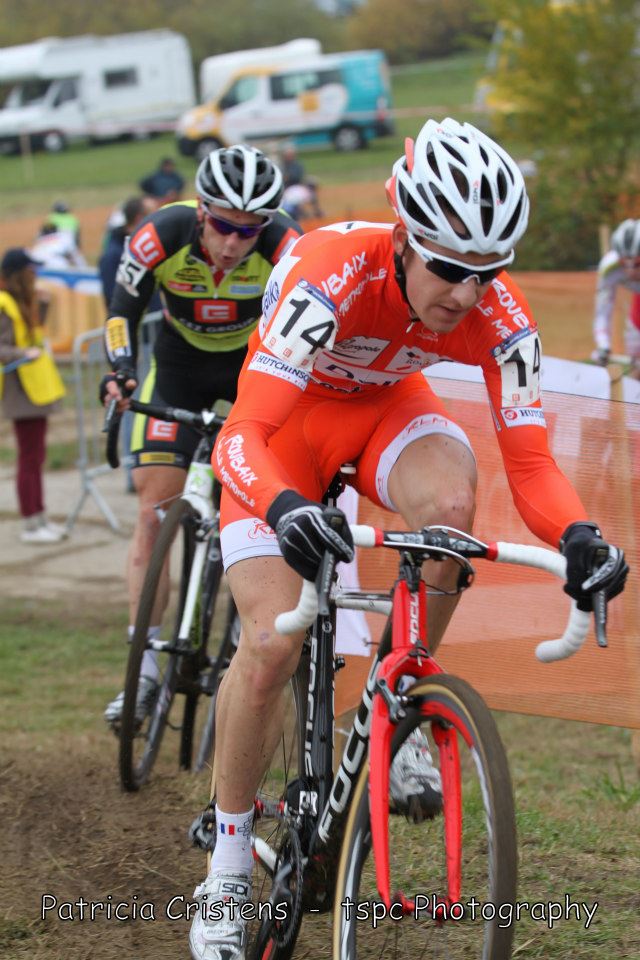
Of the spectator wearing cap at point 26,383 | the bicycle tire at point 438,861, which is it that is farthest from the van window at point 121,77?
the bicycle tire at point 438,861

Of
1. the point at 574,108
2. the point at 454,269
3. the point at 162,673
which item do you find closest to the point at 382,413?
the point at 454,269

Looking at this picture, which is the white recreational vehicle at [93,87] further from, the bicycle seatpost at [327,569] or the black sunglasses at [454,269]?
the bicycle seatpost at [327,569]

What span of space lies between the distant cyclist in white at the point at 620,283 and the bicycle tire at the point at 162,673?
4571 millimetres

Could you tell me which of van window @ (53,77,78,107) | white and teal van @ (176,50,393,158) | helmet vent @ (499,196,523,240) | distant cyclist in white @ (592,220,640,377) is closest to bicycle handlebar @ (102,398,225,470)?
helmet vent @ (499,196,523,240)

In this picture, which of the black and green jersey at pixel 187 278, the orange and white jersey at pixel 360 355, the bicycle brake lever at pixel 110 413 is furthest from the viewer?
the black and green jersey at pixel 187 278

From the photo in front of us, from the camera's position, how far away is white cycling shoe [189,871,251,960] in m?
3.47

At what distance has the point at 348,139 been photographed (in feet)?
129

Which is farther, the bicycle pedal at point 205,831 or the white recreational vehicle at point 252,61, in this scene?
the white recreational vehicle at point 252,61

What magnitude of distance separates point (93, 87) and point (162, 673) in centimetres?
4278

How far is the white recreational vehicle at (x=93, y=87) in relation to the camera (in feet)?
146

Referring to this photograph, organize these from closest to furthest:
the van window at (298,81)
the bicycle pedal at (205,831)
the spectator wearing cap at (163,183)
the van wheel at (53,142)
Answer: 1. the bicycle pedal at (205,831)
2. the spectator wearing cap at (163,183)
3. the van window at (298,81)
4. the van wheel at (53,142)

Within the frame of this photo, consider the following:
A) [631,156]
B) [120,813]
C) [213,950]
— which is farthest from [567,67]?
[213,950]

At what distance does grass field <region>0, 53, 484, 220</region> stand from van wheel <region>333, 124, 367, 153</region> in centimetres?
40

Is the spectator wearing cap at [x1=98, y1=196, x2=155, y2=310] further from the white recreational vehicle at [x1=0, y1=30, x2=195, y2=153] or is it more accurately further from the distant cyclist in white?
the white recreational vehicle at [x1=0, y1=30, x2=195, y2=153]
